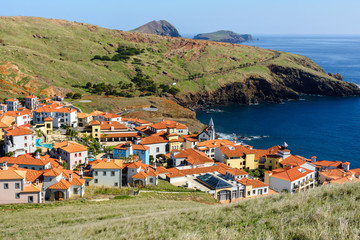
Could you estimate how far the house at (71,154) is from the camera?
41.5m

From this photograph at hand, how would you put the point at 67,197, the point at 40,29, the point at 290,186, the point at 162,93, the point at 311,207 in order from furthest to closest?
the point at 40,29 → the point at 162,93 → the point at 290,186 → the point at 67,197 → the point at 311,207

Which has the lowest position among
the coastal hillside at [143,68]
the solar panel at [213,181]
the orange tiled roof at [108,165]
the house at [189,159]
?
the solar panel at [213,181]

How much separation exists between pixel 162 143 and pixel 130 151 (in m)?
8.24

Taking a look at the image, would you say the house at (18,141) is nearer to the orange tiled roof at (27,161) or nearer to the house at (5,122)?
the house at (5,122)

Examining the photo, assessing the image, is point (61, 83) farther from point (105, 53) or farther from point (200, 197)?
point (200, 197)

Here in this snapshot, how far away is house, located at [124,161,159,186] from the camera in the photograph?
37.2 meters

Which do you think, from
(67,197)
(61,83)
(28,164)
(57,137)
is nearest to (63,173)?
(67,197)

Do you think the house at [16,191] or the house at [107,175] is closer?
the house at [16,191]

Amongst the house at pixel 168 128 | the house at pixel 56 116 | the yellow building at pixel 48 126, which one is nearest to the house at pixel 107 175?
the house at pixel 168 128

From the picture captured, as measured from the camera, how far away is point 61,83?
312ft

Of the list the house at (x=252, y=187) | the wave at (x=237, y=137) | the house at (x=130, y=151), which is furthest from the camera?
the wave at (x=237, y=137)

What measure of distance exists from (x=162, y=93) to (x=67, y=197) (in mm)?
79366

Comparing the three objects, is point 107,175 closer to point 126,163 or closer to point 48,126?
point 126,163

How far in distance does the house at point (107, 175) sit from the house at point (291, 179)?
1923 centimetres
